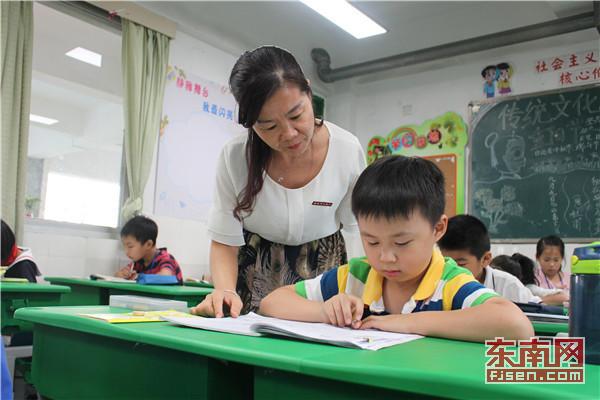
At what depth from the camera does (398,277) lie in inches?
42.4

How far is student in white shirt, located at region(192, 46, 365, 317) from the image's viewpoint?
1402 mm

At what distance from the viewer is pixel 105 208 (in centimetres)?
409

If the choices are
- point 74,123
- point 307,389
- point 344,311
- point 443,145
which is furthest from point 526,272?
point 74,123

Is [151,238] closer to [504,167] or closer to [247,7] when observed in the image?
[247,7]

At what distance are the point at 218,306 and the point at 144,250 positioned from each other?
8.93ft

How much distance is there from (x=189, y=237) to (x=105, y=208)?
27.7 inches

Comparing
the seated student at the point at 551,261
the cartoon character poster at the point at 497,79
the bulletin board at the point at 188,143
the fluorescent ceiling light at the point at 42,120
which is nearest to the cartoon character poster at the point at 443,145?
the cartoon character poster at the point at 497,79

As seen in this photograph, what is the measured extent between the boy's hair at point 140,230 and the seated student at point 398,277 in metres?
2.66

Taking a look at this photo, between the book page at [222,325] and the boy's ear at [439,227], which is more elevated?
the boy's ear at [439,227]

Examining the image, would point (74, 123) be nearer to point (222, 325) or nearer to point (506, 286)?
point (506, 286)

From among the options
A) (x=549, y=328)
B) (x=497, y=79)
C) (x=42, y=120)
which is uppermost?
(x=497, y=79)

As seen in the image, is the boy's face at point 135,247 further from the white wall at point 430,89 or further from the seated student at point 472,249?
the white wall at point 430,89

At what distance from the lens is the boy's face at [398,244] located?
104 cm

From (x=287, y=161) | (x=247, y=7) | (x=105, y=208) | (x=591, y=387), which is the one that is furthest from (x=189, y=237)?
(x=591, y=387)
